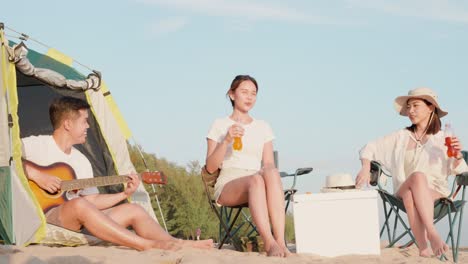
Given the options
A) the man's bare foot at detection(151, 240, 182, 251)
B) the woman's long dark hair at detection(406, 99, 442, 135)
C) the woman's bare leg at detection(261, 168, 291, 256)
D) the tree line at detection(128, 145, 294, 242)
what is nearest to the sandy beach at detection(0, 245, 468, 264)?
the man's bare foot at detection(151, 240, 182, 251)

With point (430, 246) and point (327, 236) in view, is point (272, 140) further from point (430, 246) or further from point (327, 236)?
point (430, 246)

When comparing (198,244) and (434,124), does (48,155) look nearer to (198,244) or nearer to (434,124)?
(198,244)

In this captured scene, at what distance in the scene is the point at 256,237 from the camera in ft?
15.7

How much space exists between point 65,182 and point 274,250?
1.46 m

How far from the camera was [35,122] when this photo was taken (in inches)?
225

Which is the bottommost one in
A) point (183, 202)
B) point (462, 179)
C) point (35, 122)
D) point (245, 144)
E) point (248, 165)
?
point (183, 202)

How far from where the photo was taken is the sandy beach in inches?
156

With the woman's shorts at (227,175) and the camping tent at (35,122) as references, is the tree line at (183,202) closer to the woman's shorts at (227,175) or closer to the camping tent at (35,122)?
the camping tent at (35,122)

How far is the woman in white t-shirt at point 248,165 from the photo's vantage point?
4.27 metres

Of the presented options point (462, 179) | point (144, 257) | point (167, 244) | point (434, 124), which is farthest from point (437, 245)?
point (144, 257)

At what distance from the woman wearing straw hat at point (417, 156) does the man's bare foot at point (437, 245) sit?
12 centimetres

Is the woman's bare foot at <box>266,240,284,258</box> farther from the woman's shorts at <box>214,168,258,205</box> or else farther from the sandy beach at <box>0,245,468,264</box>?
the woman's shorts at <box>214,168,258,205</box>

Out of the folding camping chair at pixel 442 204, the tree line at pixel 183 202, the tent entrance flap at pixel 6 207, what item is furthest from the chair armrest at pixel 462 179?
the tree line at pixel 183 202

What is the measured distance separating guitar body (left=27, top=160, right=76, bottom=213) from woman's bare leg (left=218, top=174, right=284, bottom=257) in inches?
43.6
